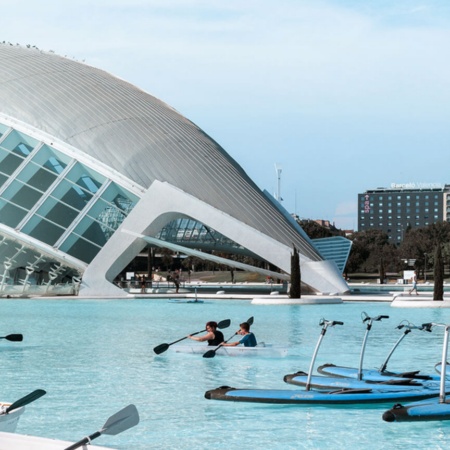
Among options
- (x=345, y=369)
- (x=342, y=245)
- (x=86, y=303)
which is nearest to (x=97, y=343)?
(x=345, y=369)

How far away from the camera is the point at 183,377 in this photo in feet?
64.8

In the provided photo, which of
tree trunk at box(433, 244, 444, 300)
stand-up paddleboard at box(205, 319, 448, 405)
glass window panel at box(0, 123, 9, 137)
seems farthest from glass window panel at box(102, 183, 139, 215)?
stand-up paddleboard at box(205, 319, 448, 405)

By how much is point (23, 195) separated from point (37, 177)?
3.85 ft

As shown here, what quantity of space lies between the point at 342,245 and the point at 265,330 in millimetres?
24462

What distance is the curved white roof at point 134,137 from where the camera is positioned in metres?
49.0

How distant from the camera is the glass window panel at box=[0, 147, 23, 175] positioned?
49.2 meters

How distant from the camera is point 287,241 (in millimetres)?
48281

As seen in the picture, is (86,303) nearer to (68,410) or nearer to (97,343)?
(97,343)

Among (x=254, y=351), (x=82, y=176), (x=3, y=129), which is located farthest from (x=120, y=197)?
(x=254, y=351)

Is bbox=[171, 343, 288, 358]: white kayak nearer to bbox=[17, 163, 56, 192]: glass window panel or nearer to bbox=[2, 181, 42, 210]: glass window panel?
bbox=[2, 181, 42, 210]: glass window panel

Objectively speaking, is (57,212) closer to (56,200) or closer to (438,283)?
(56,200)

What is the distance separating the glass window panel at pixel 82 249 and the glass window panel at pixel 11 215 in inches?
121

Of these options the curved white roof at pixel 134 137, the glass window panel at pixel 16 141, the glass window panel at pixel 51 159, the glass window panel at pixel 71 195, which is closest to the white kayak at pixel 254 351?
the curved white roof at pixel 134 137

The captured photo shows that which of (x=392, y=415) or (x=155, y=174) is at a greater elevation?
(x=155, y=174)
